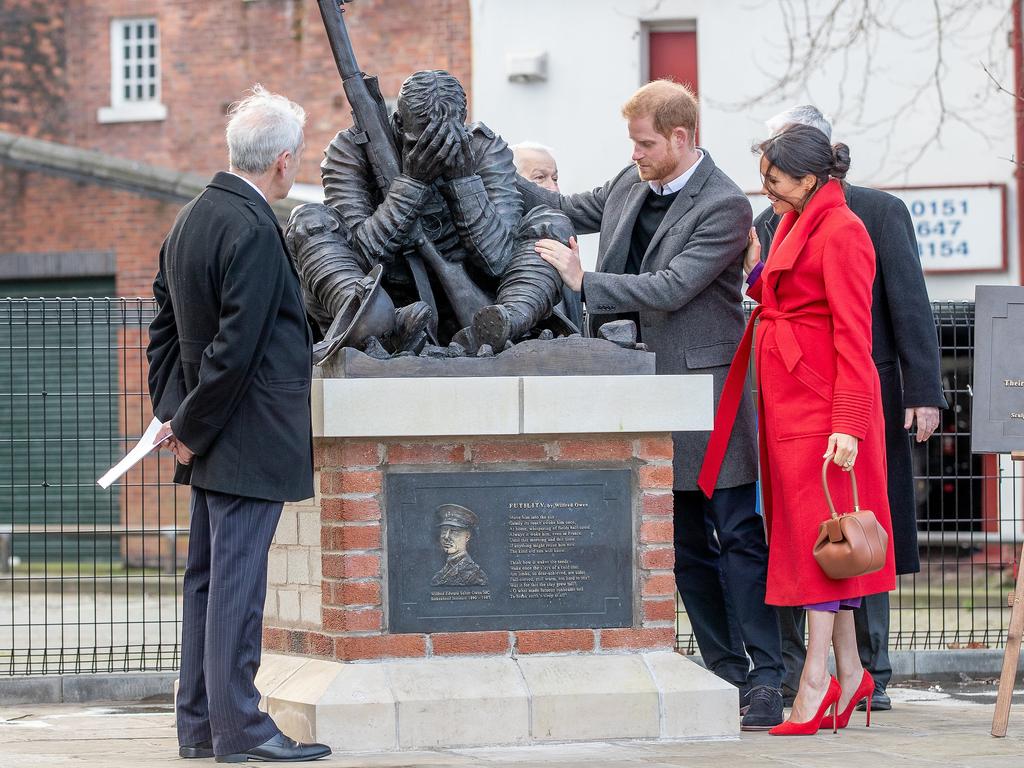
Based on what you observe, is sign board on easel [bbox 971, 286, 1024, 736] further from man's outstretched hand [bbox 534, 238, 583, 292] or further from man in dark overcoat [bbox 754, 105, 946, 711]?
man's outstretched hand [bbox 534, 238, 583, 292]

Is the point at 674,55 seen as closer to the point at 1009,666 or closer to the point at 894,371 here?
the point at 894,371

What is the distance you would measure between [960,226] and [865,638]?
10.8m

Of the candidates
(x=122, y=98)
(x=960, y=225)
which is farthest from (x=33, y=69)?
(x=960, y=225)

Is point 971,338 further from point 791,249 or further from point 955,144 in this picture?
point 955,144

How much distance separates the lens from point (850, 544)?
5.70 m

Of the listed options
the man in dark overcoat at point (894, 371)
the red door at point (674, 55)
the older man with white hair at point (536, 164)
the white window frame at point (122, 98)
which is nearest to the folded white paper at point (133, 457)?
the man in dark overcoat at point (894, 371)

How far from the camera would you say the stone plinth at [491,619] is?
569cm

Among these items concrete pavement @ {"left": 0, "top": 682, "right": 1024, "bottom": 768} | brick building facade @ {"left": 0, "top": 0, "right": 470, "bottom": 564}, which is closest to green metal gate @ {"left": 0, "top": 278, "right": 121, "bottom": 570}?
concrete pavement @ {"left": 0, "top": 682, "right": 1024, "bottom": 768}

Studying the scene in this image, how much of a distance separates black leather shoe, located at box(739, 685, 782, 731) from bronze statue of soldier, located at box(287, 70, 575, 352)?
1.47m

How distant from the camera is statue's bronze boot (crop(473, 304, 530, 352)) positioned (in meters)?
6.05

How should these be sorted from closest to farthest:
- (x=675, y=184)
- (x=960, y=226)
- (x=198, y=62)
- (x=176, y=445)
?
1. (x=176, y=445)
2. (x=675, y=184)
3. (x=960, y=226)
4. (x=198, y=62)

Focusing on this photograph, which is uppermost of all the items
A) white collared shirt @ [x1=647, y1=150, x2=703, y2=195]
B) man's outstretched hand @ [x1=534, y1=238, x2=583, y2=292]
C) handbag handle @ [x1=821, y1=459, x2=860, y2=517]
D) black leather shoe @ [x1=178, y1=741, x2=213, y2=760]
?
white collared shirt @ [x1=647, y1=150, x2=703, y2=195]

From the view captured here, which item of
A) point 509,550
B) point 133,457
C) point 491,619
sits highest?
point 133,457

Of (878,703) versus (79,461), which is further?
(79,461)
